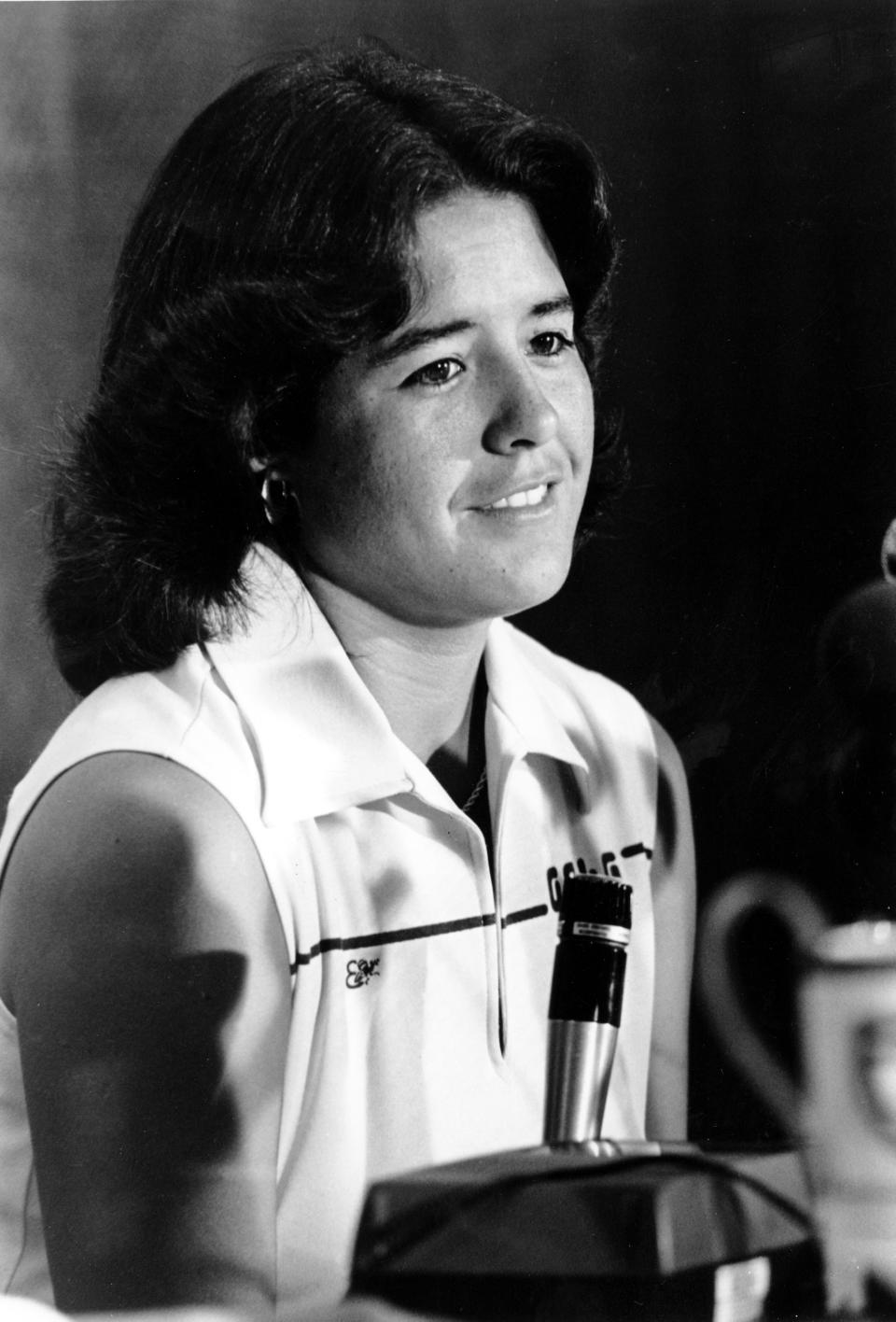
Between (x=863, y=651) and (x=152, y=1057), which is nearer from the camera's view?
(x=152, y=1057)

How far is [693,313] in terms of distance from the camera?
2.62ft

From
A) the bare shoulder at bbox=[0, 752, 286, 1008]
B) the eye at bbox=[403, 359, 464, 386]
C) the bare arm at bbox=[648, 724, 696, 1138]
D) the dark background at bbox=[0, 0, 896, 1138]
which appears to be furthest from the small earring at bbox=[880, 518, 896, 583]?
the bare shoulder at bbox=[0, 752, 286, 1008]

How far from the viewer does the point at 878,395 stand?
816mm

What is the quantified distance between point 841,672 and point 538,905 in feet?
0.78

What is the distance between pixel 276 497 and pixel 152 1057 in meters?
0.31

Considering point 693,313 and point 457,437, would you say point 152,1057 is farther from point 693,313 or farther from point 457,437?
point 693,313

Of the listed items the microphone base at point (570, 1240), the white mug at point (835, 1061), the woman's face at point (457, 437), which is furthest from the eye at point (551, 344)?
the microphone base at point (570, 1240)

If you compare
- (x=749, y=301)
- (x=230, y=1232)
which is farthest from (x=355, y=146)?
(x=230, y=1232)

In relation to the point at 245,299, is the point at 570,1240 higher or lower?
lower

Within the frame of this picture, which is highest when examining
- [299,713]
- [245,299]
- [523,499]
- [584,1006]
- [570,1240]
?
[245,299]

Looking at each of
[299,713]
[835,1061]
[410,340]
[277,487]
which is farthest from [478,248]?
[835,1061]

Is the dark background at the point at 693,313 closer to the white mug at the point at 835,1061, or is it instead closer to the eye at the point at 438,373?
the white mug at the point at 835,1061

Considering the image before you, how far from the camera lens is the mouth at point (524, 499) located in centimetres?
75

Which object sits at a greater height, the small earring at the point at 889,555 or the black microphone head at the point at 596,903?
the small earring at the point at 889,555
